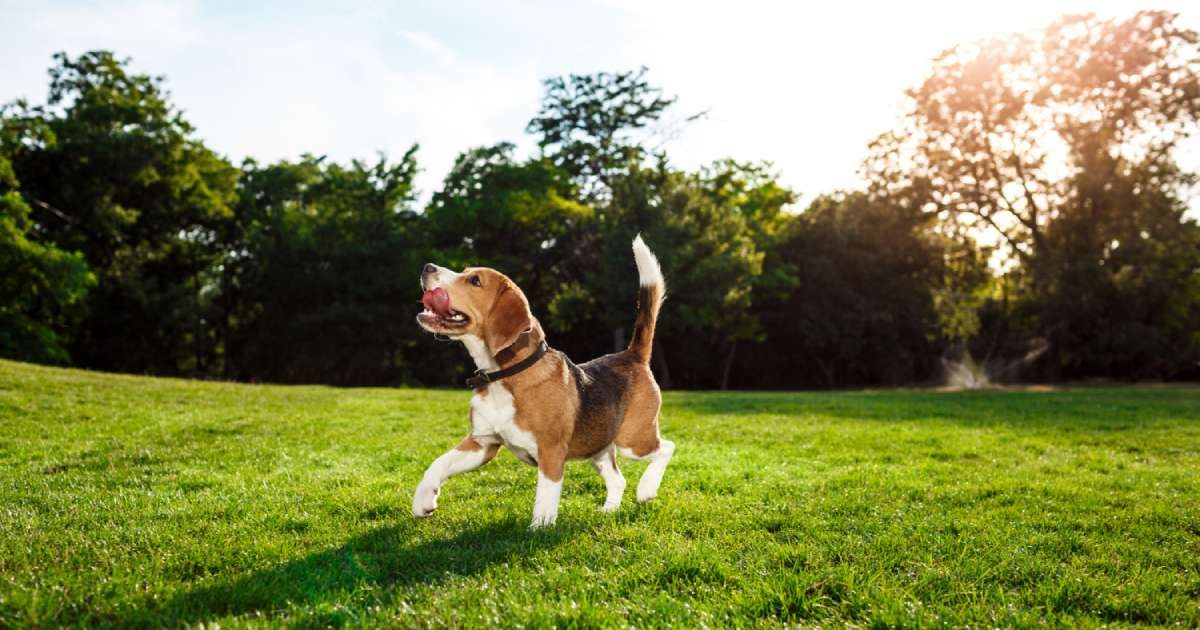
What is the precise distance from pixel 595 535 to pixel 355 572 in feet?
5.11

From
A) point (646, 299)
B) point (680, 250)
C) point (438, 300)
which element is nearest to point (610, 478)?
point (646, 299)

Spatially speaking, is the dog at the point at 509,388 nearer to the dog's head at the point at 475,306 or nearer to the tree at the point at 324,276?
the dog's head at the point at 475,306

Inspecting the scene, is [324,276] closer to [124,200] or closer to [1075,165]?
[124,200]

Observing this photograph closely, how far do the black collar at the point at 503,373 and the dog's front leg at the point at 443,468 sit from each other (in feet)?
1.46

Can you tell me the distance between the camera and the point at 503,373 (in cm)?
516

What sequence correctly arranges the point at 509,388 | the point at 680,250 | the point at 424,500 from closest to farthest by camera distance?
the point at 509,388
the point at 424,500
the point at 680,250

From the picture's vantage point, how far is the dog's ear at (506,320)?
525cm

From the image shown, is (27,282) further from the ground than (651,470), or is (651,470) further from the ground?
(27,282)

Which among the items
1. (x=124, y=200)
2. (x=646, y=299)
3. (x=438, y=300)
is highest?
(x=124, y=200)

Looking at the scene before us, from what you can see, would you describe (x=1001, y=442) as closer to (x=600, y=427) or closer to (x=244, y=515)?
(x=600, y=427)

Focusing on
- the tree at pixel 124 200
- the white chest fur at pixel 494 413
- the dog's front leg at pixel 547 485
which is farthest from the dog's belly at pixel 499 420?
the tree at pixel 124 200

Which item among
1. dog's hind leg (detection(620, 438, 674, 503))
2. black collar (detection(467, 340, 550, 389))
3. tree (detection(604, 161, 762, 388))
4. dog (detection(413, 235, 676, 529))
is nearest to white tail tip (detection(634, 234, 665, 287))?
dog (detection(413, 235, 676, 529))

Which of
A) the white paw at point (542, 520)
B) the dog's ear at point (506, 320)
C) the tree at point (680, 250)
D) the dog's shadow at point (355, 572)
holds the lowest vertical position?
the dog's shadow at point (355, 572)

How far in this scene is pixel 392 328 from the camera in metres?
37.6
